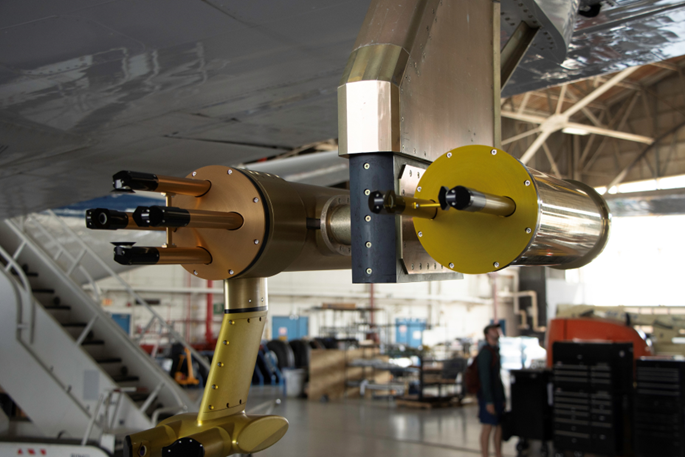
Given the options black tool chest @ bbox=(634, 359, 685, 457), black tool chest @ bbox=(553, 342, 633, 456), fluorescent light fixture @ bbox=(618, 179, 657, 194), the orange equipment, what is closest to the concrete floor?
black tool chest @ bbox=(553, 342, 633, 456)

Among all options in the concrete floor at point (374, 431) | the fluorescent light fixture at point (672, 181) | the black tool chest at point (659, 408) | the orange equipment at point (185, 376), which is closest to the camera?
the black tool chest at point (659, 408)

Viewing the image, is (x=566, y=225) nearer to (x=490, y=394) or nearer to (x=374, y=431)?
(x=490, y=394)

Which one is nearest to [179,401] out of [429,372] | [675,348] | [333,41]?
[333,41]

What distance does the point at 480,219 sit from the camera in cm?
103

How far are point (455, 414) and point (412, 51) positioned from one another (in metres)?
13.1

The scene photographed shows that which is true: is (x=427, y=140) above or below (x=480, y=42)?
below

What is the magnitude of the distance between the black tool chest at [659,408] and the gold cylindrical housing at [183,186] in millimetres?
8020

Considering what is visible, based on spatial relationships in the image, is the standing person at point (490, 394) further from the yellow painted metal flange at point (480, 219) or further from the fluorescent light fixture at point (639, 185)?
the fluorescent light fixture at point (639, 185)

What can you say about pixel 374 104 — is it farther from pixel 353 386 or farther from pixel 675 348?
Result: pixel 353 386

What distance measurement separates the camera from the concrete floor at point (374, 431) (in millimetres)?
8977

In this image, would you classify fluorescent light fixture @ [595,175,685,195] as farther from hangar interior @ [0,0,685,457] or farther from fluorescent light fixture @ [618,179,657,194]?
hangar interior @ [0,0,685,457]

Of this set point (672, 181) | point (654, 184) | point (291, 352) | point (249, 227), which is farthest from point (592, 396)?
point (672, 181)

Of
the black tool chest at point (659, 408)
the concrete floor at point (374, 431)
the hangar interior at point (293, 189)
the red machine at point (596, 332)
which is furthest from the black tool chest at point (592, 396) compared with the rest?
the red machine at point (596, 332)

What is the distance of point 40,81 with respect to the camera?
290 centimetres
